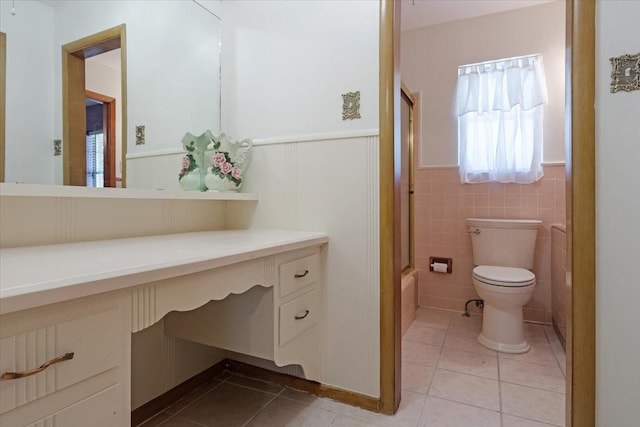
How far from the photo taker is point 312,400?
148cm

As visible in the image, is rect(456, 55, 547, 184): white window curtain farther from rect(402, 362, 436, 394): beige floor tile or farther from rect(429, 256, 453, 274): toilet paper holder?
rect(402, 362, 436, 394): beige floor tile

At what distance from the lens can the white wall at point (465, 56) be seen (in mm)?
2396

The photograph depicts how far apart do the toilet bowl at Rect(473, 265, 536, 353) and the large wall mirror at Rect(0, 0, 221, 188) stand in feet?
6.18

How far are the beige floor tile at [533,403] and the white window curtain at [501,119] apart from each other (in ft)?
4.88

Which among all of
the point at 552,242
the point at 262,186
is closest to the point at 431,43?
the point at 552,242

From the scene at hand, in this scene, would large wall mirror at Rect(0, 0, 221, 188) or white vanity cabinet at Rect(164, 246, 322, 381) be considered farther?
white vanity cabinet at Rect(164, 246, 322, 381)

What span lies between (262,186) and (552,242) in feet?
6.96

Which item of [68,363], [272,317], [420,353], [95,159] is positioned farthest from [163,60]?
[420,353]

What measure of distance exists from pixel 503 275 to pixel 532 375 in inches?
22.8

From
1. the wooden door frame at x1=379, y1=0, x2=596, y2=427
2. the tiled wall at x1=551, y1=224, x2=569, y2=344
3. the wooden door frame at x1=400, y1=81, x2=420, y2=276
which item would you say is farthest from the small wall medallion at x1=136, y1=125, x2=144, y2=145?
the tiled wall at x1=551, y1=224, x2=569, y2=344

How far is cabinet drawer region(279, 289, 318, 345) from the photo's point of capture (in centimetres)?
125

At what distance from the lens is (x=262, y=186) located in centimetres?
167

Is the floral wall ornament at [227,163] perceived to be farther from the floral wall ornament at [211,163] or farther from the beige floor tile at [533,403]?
the beige floor tile at [533,403]

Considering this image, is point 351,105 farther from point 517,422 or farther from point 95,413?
point 517,422
